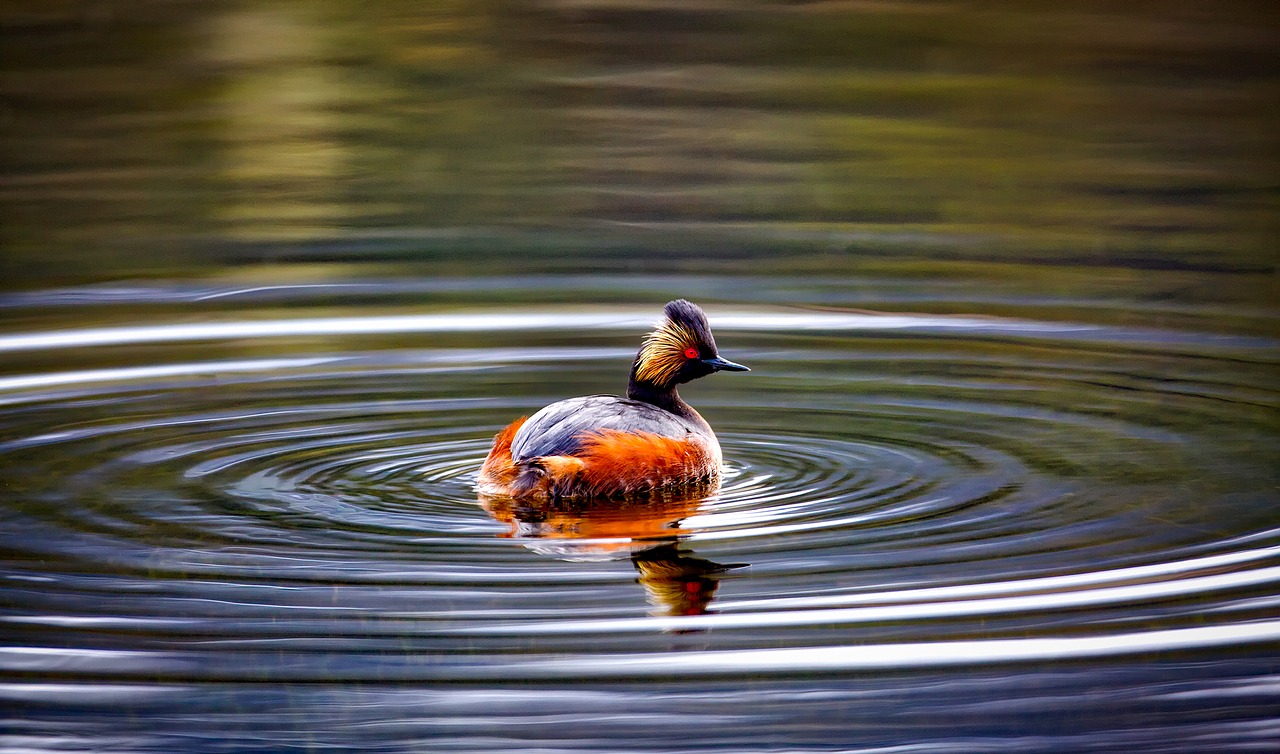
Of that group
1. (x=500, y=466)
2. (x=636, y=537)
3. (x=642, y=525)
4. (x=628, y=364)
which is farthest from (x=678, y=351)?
(x=628, y=364)

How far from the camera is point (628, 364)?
10.9 meters

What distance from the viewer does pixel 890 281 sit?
43.1 ft

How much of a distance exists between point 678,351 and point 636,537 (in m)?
1.59

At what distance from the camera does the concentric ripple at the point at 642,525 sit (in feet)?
19.8

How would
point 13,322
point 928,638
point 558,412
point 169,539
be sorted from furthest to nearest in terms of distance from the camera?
point 13,322 → point 558,412 → point 169,539 → point 928,638

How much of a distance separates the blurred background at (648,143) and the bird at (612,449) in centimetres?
402

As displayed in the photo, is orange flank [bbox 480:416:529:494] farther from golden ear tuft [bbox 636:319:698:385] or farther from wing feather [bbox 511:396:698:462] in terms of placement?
golden ear tuft [bbox 636:319:698:385]

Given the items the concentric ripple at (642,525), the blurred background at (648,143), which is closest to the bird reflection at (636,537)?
the concentric ripple at (642,525)

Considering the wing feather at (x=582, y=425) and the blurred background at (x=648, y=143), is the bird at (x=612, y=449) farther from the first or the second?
the blurred background at (x=648, y=143)

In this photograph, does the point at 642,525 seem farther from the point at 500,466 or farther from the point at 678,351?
the point at 678,351

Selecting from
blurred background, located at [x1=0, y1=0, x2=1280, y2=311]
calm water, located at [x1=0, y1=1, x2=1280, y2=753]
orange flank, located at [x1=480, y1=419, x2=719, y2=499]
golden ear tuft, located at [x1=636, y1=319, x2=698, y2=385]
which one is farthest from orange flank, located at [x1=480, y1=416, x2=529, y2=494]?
blurred background, located at [x1=0, y1=0, x2=1280, y2=311]

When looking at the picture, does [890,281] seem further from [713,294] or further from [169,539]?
[169,539]

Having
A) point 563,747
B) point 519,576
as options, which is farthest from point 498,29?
point 563,747

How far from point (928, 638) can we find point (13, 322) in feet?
26.0
